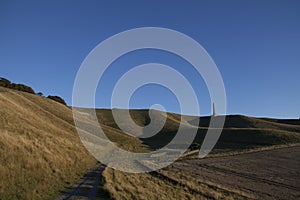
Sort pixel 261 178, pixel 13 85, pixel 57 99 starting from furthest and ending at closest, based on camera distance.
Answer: pixel 57 99 < pixel 13 85 < pixel 261 178

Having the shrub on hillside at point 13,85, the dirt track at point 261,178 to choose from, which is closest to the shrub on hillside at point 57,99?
the shrub on hillside at point 13,85

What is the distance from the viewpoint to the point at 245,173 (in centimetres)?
3500

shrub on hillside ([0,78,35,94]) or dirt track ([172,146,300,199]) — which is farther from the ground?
shrub on hillside ([0,78,35,94])

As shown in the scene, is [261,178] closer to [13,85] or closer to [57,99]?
[13,85]

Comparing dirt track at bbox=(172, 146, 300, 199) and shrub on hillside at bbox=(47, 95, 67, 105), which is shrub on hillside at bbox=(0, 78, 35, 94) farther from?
dirt track at bbox=(172, 146, 300, 199)

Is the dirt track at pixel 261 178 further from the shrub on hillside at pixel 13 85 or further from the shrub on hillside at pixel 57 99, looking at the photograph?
the shrub on hillside at pixel 57 99

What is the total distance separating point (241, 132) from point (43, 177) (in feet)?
271

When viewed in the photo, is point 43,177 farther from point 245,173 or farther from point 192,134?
point 192,134

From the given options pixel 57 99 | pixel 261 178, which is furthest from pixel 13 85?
pixel 261 178

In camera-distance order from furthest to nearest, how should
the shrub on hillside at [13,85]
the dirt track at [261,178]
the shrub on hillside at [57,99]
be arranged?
1. the shrub on hillside at [57,99]
2. the shrub on hillside at [13,85]
3. the dirt track at [261,178]

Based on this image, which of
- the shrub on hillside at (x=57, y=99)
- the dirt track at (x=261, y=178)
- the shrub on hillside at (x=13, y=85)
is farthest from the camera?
the shrub on hillside at (x=57, y=99)

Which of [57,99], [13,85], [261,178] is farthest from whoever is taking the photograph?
[57,99]

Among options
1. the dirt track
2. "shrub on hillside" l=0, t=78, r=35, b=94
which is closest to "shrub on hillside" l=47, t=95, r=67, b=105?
"shrub on hillside" l=0, t=78, r=35, b=94

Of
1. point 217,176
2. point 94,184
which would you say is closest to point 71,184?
point 94,184
